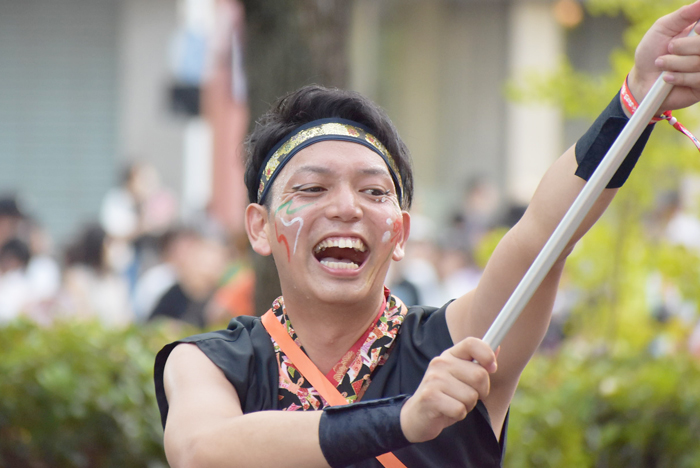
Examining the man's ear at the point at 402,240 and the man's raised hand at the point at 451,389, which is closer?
the man's raised hand at the point at 451,389

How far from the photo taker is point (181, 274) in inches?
284

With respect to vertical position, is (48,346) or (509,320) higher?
(509,320)

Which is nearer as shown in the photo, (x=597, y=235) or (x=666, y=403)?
(x=666, y=403)

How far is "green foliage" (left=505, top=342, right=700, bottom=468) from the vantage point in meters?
3.97

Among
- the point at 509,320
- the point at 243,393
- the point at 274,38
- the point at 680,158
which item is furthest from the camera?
the point at 680,158

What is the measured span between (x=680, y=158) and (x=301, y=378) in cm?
401

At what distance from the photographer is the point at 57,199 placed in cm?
1413

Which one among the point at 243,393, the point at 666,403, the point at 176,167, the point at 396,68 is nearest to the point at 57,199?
the point at 176,167

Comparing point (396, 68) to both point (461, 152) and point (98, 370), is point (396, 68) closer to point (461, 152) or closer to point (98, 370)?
point (461, 152)

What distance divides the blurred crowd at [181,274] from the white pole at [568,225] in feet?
12.8

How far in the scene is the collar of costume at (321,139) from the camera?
235 cm

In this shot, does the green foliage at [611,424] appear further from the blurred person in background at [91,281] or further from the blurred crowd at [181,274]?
the blurred person in background at [91,281]

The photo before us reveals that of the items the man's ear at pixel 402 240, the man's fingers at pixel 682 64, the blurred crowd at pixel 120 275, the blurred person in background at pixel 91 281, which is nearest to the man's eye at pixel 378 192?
the man's ear at pixel 402 240

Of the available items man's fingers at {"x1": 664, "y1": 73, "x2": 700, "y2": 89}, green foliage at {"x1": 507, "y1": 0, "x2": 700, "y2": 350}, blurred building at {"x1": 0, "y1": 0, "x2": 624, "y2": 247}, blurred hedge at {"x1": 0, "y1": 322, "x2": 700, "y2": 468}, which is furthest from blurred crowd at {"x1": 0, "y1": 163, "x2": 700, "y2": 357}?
blurred building at {"x1": 0, "y1": 0, "x2": 624, "y2": 247}
